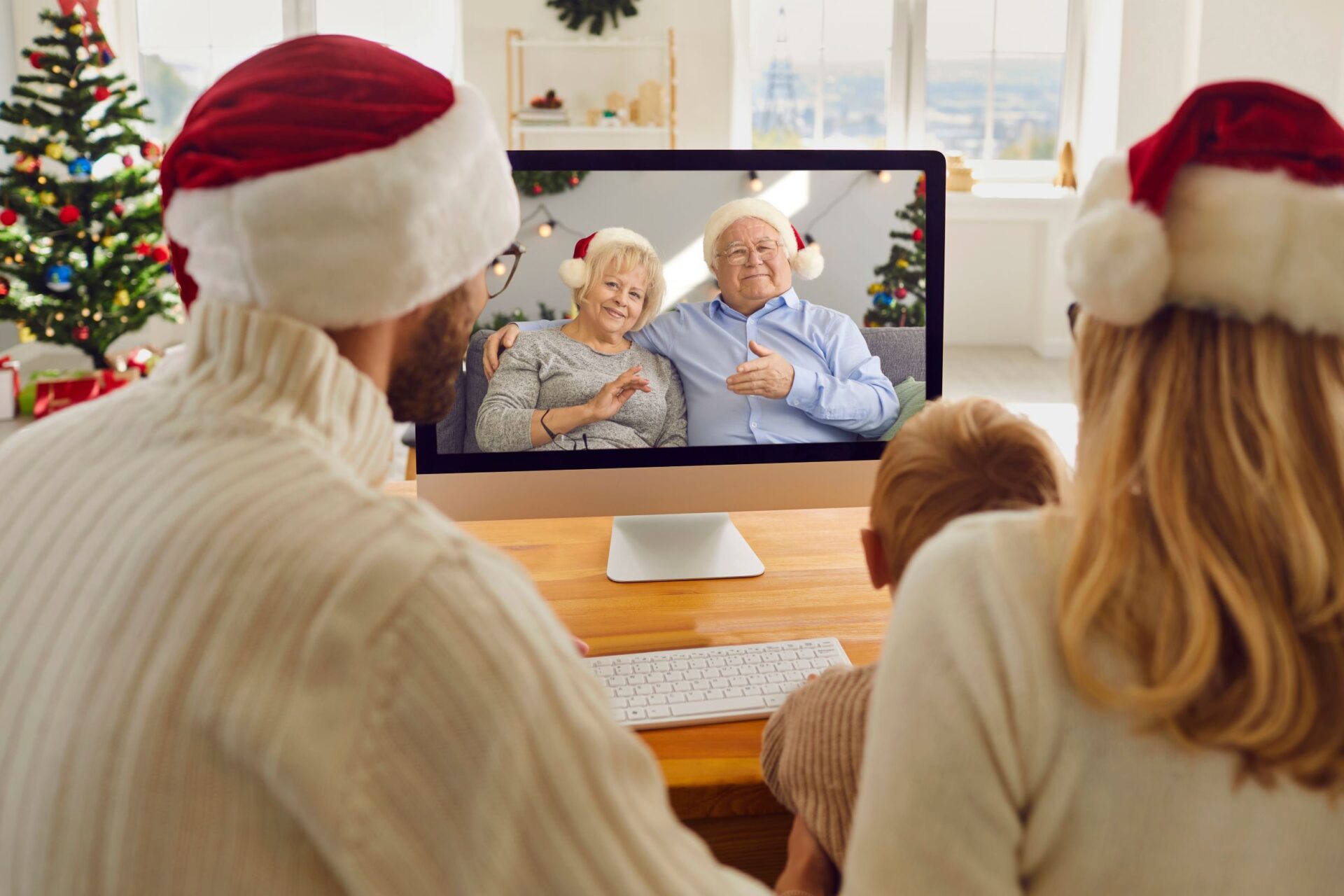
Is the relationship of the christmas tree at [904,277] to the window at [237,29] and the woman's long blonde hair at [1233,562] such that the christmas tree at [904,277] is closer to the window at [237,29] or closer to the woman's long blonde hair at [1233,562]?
the woman's long blonde hair at [1233,562]

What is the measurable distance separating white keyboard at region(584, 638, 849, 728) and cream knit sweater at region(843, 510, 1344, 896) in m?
0.40

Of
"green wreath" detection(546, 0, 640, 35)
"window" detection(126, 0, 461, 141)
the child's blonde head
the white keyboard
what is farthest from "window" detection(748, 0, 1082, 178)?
the child's blonde head

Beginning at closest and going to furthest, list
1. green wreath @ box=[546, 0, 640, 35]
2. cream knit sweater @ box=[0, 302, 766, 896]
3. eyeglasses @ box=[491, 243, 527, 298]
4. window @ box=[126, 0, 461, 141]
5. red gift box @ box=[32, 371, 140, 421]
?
cream knit sweater @ box=[0, 302, 766, 896]
eyeglasses @ box=[491, 243, 527, 298]
red gift box @ box=[32, 371, 140, 421]
green wreath @ box=[546, 0, 640, 35]
window @ box=[126, 0, 461, 141]

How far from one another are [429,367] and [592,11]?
5484 millimetres

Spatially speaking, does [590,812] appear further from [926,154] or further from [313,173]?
[926,154]

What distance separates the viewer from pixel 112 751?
0.55 m

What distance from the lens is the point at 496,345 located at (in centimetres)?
133

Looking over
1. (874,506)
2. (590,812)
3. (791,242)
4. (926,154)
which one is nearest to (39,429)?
(590,812)

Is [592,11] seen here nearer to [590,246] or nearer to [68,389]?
[68,389]

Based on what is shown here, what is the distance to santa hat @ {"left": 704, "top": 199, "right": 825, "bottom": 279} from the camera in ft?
4.38

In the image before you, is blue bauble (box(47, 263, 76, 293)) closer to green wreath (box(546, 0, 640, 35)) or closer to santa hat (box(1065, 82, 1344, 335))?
green wreath (box(546, 0, 640, 35))

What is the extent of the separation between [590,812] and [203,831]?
0.19 metres

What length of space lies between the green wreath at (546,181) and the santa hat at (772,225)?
17cm

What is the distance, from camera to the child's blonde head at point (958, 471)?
870mm
